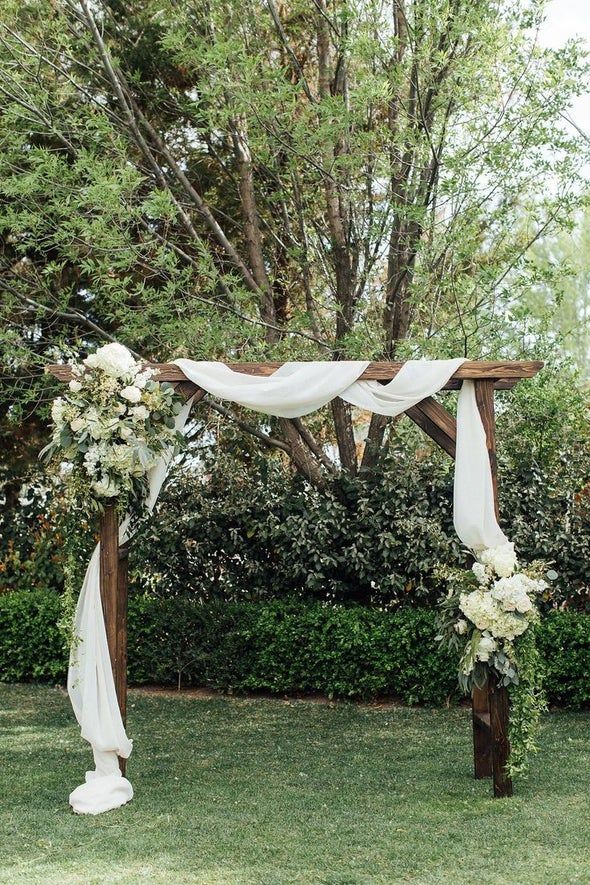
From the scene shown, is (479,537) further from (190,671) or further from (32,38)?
(32,38)

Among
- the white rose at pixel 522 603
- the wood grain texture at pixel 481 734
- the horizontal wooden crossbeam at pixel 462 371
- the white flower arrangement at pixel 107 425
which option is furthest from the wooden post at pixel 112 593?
the white rose at pixel 522 603

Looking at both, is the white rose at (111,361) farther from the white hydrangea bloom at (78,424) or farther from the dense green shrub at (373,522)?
the dense green shrub at (373,522)

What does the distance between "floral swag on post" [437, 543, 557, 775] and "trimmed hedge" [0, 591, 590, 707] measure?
9.13 ft

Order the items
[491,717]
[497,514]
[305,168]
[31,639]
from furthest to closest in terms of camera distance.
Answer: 1. [31,639]
2. [305,168]
3. [497,514]
4. [491,717]

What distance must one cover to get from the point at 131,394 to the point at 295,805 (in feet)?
8.48

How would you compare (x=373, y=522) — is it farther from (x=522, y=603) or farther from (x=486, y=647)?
(x=522, y=603)

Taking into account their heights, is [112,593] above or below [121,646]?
above

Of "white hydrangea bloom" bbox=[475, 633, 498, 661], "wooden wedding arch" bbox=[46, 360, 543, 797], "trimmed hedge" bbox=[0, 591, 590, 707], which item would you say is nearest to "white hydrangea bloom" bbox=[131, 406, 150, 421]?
"wooden wedding arch" bbox=[46, 360, 543, 797]

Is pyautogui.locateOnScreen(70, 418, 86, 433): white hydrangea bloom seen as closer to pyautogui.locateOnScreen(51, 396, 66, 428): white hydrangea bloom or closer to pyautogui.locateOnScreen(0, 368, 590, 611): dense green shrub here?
pyautogui.locateOnScreen(51, 396, 66, 428): white hydrangea bloom

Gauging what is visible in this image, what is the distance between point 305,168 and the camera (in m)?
9.16

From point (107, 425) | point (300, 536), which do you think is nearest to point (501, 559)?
point (107, 425)

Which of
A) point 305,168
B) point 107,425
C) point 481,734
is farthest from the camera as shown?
point 305,168

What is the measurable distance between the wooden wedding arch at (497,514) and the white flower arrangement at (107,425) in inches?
10.1

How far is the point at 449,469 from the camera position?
9.45 metres
